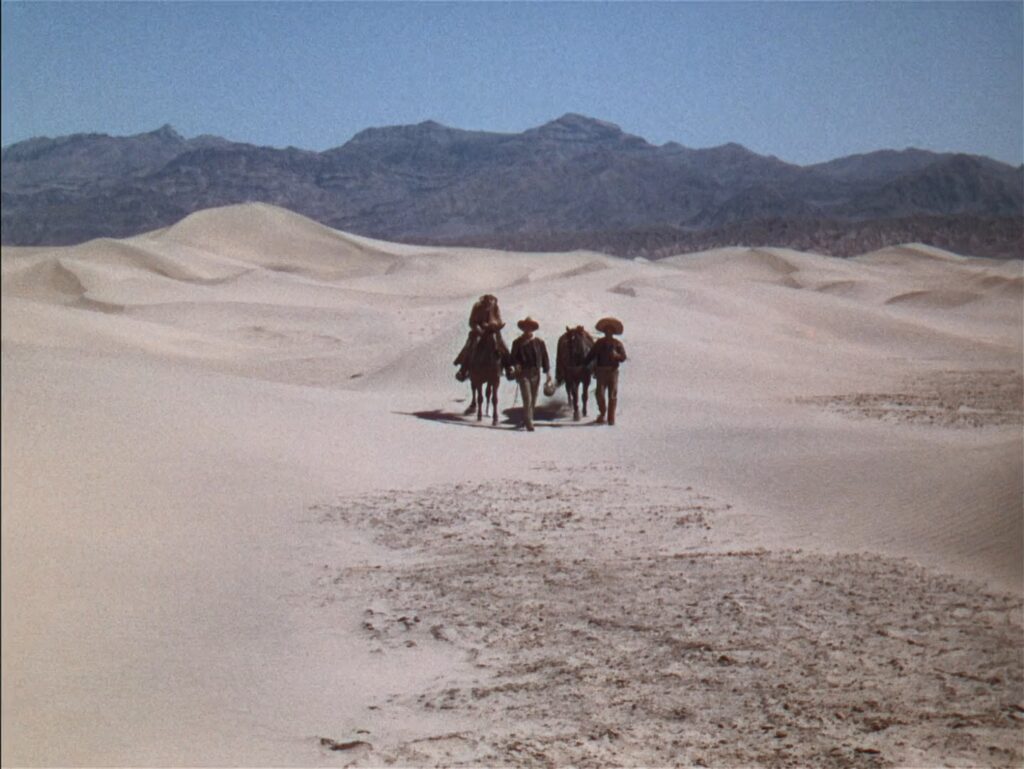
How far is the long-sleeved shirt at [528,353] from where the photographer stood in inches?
547

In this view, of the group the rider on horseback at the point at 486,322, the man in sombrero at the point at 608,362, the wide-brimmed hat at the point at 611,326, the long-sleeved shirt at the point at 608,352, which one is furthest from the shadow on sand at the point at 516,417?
the wide-brimmed hat at the point at 611,326

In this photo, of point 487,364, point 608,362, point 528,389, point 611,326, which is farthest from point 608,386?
point 487,364

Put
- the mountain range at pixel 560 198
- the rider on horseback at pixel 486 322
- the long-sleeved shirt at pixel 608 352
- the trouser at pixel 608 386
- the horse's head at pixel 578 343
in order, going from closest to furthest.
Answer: the rider on horseback at pixel 486 322 < the trouser at pixel 608 386 < the long-sleeved shirt at pixel 608 352 < the horse's head at pixel 578 343 < the mountain range at pixel 560 198

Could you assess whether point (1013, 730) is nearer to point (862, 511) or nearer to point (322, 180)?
point (862, 511)

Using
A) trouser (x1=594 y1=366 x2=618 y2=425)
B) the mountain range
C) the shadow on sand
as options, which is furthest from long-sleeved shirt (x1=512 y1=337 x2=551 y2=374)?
the mountain range

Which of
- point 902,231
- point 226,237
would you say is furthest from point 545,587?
point 902,231

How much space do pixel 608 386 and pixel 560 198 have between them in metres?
153

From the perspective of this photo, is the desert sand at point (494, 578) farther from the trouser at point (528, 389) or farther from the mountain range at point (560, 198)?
the mountain range at point (560, 198)

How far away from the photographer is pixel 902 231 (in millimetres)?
89312

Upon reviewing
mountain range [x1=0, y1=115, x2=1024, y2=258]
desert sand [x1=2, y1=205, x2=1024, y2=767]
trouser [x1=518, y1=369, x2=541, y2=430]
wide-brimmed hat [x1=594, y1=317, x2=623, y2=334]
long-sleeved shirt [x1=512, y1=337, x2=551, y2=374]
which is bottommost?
desert sand [x1=2, y1=205, x2=1024, y2=767]

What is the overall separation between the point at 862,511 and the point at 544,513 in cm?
260

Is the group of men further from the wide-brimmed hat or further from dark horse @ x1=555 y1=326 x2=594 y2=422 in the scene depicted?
dark horse @ x1=555 y1=326 x2=594 y2=422

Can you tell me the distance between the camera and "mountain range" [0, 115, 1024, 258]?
315ft

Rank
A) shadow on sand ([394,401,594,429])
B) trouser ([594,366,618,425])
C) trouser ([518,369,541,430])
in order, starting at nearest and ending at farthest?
trouser ([518,369,541,430]) → shadow on sand ([394,401,594,429]) → trouser ([594,366,618,425])
